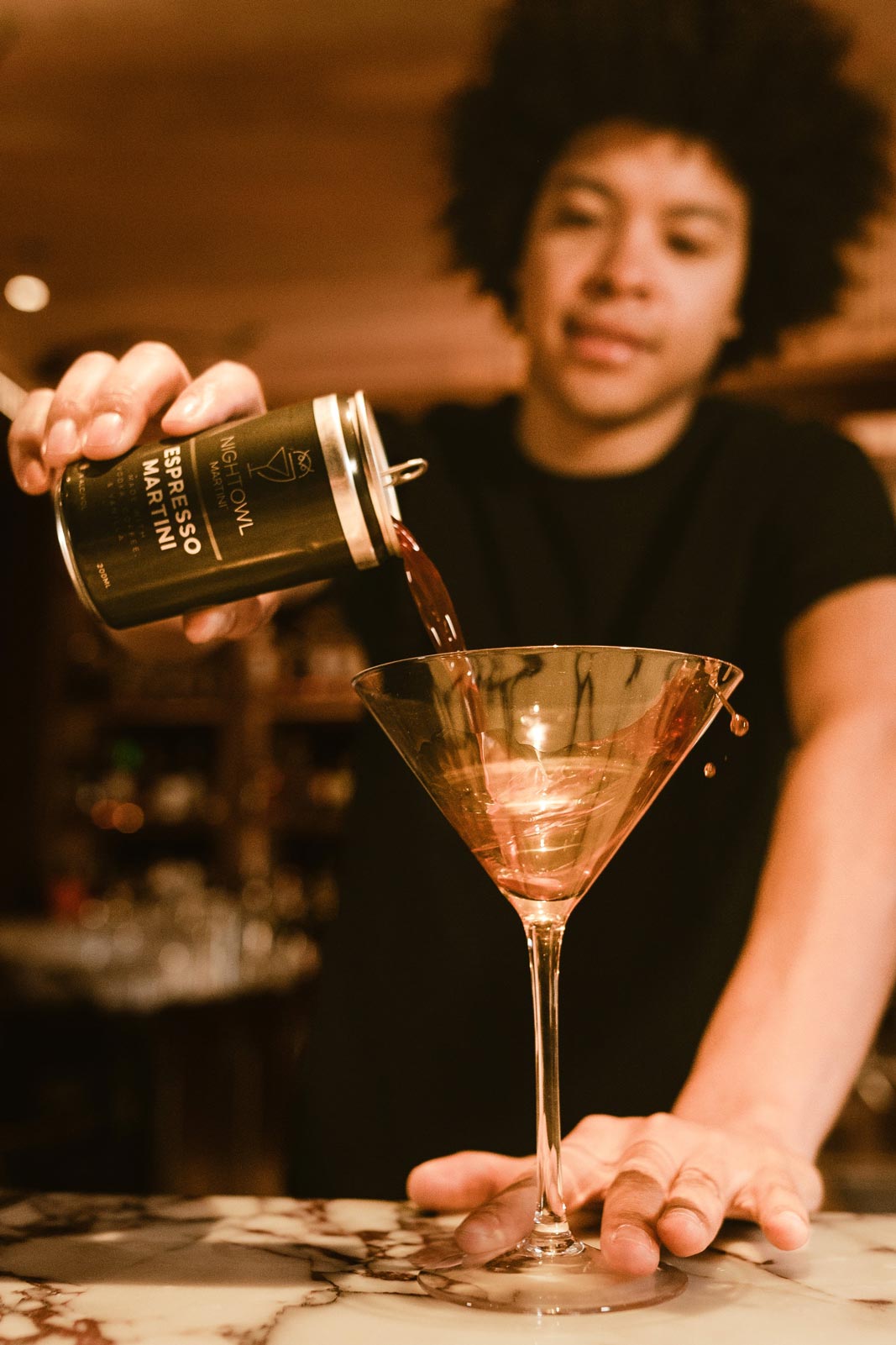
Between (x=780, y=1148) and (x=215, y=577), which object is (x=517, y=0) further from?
(x=780, y=1148)

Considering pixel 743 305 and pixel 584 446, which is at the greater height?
pixel 743 305

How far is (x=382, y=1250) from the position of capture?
74 cm

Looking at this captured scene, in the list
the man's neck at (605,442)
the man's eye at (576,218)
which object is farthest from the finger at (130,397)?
the man's eye at (576,218)

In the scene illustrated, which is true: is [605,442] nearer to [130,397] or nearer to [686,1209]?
[130,397]

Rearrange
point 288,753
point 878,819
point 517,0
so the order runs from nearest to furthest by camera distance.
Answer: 1. point 878,819
2. point 517,0
3. point 288,753

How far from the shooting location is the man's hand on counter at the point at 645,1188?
635 millimetres

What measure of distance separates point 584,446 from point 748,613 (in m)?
0.30

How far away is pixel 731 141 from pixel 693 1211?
62.5 inches

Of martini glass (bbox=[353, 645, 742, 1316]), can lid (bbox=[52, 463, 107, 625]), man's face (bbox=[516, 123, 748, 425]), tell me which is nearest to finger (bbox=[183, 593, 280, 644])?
can lid (bbox=[52, 463, 107, 625])

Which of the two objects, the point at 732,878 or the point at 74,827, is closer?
the point at 732,878

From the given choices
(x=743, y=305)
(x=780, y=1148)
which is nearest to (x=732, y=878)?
(x=780, y=1148)

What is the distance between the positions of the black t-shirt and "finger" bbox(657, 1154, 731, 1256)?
59 centimetres

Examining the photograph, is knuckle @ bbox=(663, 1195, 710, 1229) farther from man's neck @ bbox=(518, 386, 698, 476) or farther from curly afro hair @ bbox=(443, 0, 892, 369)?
curly afro hair @ bbox=(443, 0, 892, 369)

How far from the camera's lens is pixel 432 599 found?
3.00ft
